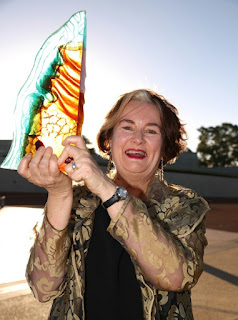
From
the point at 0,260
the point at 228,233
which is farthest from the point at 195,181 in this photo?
the point at 0,260

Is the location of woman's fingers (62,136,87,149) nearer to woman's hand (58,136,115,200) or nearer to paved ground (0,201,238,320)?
woman's hand (58,136,115,200)

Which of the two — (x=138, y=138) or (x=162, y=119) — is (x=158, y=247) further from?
(x=162, y=119)

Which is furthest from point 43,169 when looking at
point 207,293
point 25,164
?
point 207,293

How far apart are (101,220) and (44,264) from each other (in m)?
0.34

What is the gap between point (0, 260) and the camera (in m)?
6.95

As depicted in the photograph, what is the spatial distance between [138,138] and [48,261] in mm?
661

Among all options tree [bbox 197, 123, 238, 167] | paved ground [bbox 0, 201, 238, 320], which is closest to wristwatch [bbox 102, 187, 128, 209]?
paved ground [bbox 0, 201, 238, 320]

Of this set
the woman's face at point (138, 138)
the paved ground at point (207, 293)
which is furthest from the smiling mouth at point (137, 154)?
the paved ground at point (207, 293)

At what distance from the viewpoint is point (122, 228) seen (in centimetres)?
144

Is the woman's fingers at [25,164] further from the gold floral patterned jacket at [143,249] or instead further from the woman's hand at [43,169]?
the gold floral patterned jacket at [143,249]

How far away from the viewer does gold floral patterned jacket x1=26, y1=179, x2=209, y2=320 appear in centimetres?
146

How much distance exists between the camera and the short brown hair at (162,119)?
1.94 metres

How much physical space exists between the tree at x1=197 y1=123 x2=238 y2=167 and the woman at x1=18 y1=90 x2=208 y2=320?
2407 inches

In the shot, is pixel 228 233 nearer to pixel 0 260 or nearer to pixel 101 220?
pixel 0 260
